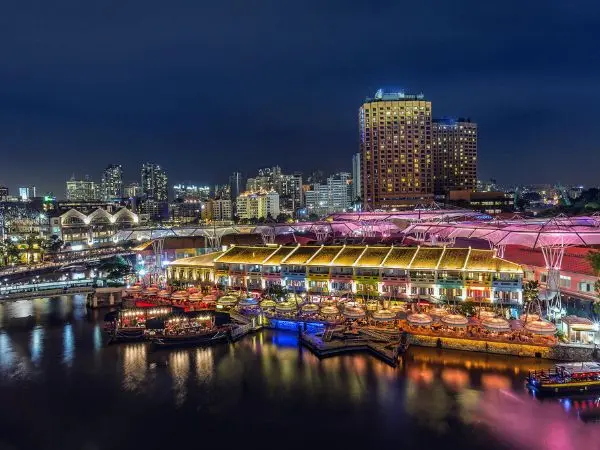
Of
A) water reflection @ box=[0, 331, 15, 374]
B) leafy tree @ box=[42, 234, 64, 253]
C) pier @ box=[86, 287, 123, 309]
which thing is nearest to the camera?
water reflection @ box=[0, 331, 15, 374]

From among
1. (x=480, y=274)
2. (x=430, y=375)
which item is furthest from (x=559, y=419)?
(x=480, y=274)

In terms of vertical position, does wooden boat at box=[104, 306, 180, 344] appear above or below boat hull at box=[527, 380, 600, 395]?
above

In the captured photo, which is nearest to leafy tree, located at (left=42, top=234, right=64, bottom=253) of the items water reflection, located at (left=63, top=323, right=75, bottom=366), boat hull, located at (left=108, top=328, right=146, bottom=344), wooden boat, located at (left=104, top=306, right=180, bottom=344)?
water reflection, located at (left=63, top=323, right=75, bottom=366)

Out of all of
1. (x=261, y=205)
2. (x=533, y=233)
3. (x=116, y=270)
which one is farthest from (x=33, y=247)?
(x=261, y=205)

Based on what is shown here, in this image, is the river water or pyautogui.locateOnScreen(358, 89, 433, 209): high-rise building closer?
the river water

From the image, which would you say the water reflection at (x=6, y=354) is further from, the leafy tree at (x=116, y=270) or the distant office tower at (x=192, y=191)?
the distant office tower at (x=192, y=191)

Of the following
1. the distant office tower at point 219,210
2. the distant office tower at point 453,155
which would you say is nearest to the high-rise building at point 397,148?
the distant office tower at point 453,155

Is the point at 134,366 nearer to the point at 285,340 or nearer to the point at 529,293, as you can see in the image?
the point at 285,340

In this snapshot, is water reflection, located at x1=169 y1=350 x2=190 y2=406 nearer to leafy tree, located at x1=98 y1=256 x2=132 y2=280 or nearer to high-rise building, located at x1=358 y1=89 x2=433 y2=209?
leafy tree, located at x1=98 y1=256 x2=132 y2=280
